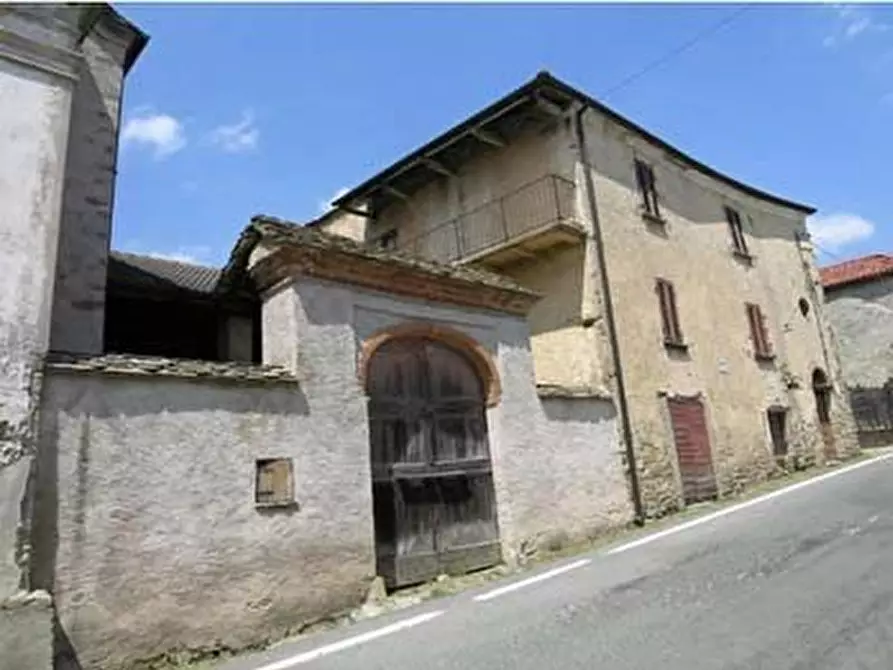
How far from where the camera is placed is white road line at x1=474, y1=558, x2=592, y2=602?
715 centimetres

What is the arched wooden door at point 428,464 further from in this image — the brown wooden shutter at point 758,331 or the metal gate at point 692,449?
the brown wooden shutter at point 758,331

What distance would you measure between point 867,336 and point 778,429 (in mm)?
11728

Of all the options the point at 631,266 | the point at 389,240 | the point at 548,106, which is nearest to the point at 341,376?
the point at 631,266

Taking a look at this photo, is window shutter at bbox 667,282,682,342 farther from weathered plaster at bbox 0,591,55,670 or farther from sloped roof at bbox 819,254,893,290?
sloped roof at bbox 819,254,893,290

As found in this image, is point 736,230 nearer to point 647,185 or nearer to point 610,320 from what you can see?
point 647,185

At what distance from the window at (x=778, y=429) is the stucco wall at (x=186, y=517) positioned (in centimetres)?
1263

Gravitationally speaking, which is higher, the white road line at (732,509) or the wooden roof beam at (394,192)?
the wooden roof beam at (394,192)

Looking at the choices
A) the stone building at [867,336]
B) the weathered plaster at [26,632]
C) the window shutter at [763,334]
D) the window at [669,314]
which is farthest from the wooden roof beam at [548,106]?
the stone building at [867,336]

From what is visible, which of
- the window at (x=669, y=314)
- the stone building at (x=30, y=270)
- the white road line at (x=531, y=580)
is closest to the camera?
the stone building at (x=30, y=270)

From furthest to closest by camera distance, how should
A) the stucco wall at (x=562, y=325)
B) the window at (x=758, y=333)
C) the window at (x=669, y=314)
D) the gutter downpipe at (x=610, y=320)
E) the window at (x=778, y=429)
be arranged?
the window at (x=758, y=333), the window at (x=778, y=429), the window at (x=669, y=314), the stucco wall at (x=562, y=325), the gutter downpipe at (x=610, y=320)

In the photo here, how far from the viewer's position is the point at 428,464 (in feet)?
28.3

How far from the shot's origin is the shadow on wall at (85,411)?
17.4ft

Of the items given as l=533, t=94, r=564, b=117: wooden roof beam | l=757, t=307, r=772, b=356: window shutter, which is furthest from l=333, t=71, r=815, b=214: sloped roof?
l=757, t=307, r=772, b=356: window shutter

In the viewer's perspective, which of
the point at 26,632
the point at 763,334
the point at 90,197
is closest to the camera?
the point at 26,632
